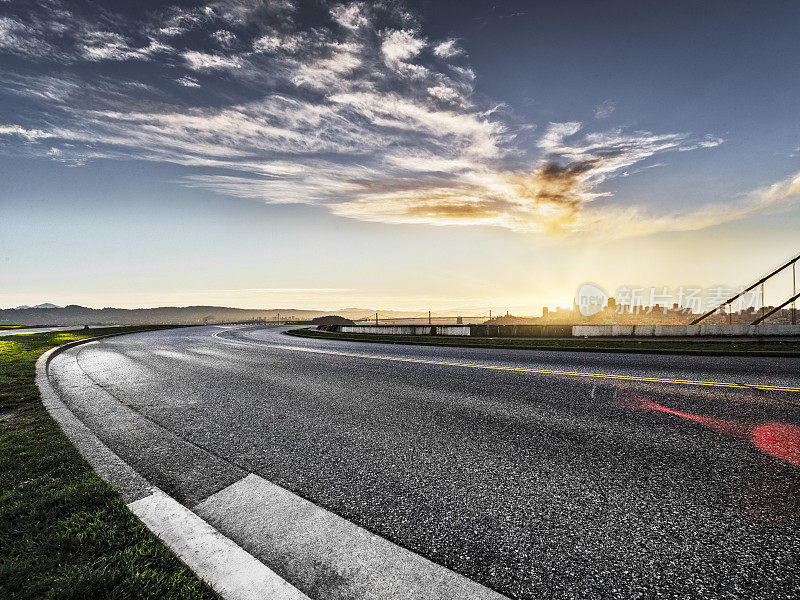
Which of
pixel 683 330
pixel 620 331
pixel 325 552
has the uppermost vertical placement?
pixel 683 330

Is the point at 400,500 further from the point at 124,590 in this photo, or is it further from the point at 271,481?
the point at 124,590

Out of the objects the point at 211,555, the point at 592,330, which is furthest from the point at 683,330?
the point at 211,555

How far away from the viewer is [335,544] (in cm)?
234

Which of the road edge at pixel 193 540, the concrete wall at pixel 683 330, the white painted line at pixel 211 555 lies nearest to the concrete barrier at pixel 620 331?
the concrete wall at pixel 683 330

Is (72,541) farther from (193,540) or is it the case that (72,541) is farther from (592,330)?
(592,330)

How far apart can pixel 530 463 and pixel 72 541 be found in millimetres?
3383

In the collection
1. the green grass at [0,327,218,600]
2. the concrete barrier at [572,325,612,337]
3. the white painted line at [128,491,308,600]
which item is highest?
the concrete barrier at [572,325,612,337]

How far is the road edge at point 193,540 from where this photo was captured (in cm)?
191

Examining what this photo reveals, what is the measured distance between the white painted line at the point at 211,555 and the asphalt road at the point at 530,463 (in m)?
0.34

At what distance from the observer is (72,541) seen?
2232 mm

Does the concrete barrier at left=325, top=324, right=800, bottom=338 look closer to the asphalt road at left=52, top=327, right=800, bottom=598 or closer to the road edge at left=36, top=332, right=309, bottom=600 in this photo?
the asphalt road at left=52, top=327, right=800, bottom=598

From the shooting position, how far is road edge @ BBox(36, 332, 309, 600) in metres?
1.91

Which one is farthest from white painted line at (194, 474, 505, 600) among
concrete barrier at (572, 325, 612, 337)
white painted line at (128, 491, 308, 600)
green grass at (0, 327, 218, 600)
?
concrete barrier at (572, 325, 612, 337)

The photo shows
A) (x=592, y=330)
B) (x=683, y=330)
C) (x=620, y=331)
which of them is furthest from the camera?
(x=592, y=330)
